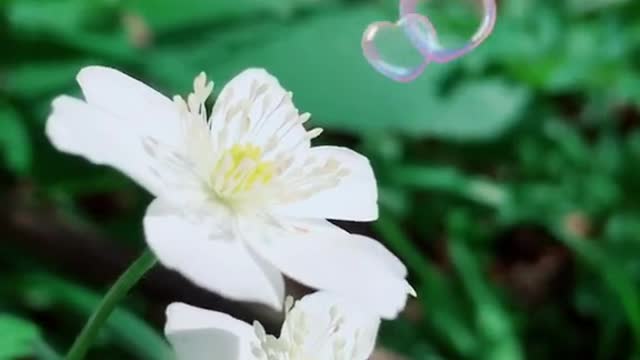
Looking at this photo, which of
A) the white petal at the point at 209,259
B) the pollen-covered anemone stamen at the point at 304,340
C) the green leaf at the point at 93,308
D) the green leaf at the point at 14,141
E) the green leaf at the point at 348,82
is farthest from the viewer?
the green leaf at the point at 348,82

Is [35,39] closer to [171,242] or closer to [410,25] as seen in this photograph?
[410,25]

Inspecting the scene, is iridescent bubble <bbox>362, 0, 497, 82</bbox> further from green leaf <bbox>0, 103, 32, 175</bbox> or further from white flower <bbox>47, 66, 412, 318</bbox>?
green leaf <bbox>0, 103, 32, 175</bbox>

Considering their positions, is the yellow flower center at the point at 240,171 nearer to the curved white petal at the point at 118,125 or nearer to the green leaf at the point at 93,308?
the curved white petal at the point at 118,125

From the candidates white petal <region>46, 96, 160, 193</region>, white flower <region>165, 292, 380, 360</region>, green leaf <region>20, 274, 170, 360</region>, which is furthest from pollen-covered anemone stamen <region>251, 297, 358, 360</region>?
green leaf <region>20, 274, 170, 360</region>

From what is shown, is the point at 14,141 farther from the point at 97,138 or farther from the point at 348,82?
the point at 97,138

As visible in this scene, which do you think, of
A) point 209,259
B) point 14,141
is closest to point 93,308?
point 14,141

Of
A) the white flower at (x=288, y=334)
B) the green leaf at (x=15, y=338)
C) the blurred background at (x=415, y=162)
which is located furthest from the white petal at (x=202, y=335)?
the blurred background at (x=415, y=162)
